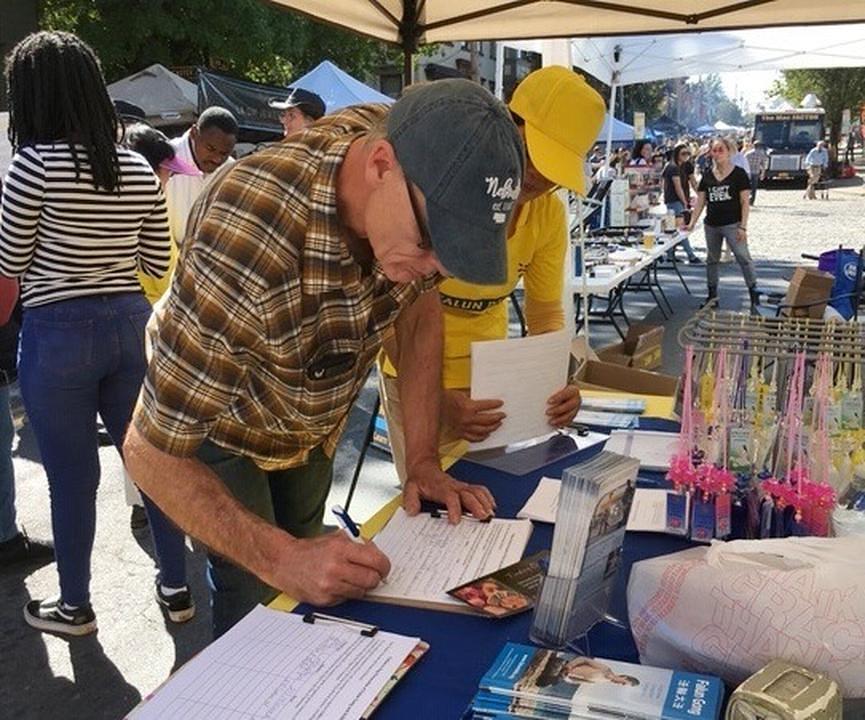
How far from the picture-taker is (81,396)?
2.44m

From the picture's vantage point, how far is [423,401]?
1.74 m

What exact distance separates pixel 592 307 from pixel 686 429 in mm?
6983

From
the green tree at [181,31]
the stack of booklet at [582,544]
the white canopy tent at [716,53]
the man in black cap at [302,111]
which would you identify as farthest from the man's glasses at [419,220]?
the green tree at [181,31]

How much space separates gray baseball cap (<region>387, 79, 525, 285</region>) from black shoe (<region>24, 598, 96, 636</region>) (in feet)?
7.11

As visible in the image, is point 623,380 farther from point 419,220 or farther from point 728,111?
point 728,111

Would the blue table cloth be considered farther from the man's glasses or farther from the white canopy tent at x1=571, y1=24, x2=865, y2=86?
the white canopy tent at x1=571, y1=24, x2=865, y2=86

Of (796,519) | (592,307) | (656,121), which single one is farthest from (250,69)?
(656,121)

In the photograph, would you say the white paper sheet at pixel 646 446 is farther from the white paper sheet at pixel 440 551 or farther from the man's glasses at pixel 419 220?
the man's glasses at pixel 419 220

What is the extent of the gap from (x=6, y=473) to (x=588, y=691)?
2773 mm

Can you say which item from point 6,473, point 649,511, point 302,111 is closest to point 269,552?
point 649,511

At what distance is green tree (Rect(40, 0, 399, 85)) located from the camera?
1395 centimetres

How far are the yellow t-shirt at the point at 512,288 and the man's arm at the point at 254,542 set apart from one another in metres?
1.05

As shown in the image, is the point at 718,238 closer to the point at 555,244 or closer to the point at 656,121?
the point at 555,244

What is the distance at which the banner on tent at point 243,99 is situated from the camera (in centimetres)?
1048
